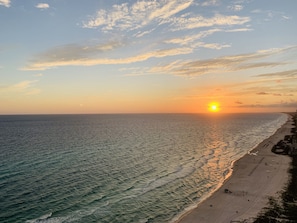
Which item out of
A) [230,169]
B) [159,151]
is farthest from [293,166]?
[159,151]

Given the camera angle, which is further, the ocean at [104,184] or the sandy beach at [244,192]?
the ocean at [104,184]

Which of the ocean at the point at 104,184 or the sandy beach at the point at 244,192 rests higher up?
the ocean at the point at 104,184

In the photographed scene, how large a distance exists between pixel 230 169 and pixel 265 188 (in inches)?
559

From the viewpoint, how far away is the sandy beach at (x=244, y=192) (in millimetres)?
33625

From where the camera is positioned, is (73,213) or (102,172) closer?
(73,213)

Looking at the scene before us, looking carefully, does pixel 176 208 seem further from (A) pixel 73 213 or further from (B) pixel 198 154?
(B) pixel 198 154

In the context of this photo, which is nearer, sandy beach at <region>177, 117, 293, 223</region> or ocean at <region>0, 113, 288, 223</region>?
sandy beach at <region>177, 117, 293, 223</region>

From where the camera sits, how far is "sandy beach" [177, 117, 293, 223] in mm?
33625

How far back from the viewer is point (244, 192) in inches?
1670

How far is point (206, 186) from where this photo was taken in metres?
46.1

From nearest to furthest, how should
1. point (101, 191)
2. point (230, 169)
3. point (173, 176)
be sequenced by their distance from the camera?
point (101, 191) → point (173, 176) → point (230, 169)

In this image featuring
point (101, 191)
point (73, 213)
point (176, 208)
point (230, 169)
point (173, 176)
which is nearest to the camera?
point (73, 213)

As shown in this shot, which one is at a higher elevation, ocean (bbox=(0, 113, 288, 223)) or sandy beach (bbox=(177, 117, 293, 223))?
ocean (bbox=(0, 113, 288, 223))

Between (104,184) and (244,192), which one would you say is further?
(104,184)
